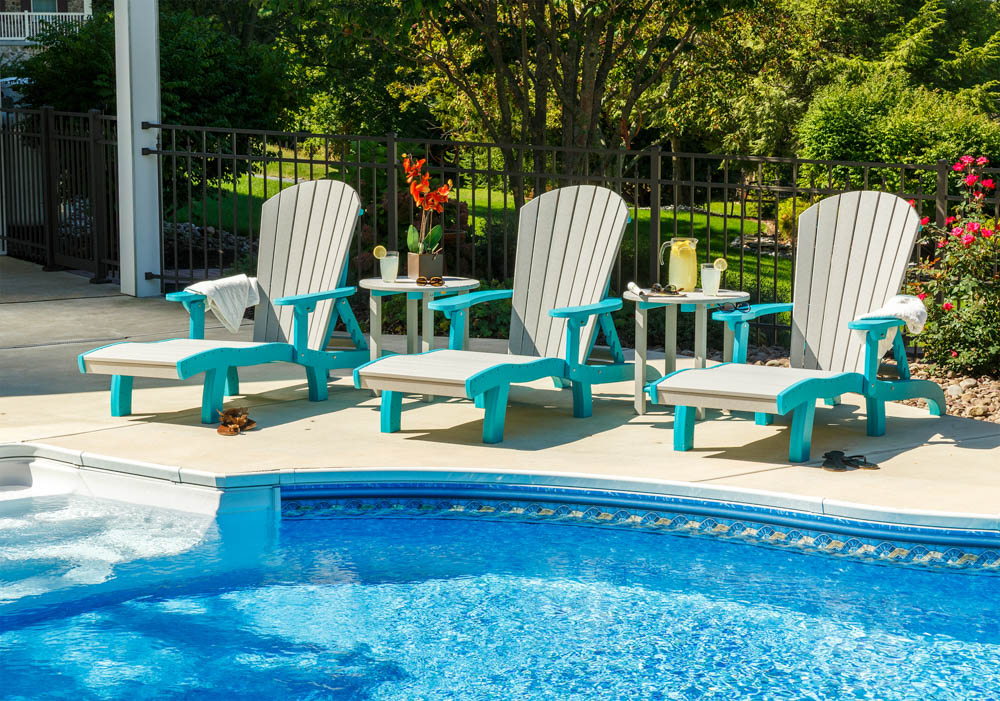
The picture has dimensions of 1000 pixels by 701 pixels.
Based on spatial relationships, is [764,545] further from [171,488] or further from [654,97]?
[654,97]

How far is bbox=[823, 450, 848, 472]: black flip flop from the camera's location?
5.14 m

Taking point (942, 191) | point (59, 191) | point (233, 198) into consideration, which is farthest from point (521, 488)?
point (59, 191)

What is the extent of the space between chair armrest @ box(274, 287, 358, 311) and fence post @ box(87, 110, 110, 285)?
16.4 ft

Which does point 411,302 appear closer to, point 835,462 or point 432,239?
point 432,239

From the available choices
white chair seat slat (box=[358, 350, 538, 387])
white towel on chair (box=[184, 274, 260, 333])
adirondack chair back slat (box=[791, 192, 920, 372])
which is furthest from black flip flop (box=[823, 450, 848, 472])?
white towel on chair (box=[184, 274, 260, 333])

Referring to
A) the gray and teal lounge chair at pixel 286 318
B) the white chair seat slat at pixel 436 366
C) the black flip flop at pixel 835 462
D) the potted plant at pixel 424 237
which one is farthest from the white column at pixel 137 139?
the black flip flop at pixel 835 462

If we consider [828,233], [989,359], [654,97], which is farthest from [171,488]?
[654,97]

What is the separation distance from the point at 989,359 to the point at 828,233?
65.9 inches

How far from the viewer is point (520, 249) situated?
21.7 feet

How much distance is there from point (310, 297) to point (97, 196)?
5.37 meters

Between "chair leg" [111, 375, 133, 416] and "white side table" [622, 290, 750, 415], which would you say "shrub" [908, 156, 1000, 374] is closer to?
"white side table" [622, 290, 750, 415]

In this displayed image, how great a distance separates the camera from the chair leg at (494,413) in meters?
5.59

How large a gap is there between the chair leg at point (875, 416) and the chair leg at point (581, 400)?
54.0 inches

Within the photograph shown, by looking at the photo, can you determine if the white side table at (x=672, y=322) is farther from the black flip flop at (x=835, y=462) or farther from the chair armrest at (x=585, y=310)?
the black flip flop at (x=835, y=462)
